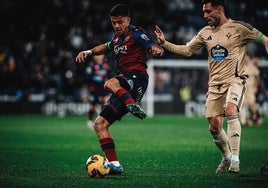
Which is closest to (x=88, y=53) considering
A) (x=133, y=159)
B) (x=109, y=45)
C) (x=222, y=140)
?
(x=109, y=45)

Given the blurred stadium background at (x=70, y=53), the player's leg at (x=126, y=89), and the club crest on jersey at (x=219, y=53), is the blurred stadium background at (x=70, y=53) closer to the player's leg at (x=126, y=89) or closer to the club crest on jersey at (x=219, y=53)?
the club crest on jersey at (x=219, y=53)

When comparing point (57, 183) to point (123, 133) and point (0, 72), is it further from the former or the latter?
point (0, 72)

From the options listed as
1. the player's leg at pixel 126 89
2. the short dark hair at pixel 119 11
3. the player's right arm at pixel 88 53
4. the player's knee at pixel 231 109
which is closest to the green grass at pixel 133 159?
the player's knee at pixel 231 109

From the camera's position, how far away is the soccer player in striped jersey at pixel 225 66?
904 cm

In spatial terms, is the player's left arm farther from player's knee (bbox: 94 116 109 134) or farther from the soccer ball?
the soccer ball

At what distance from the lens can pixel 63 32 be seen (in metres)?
32.5

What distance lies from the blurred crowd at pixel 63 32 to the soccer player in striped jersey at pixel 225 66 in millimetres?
22080

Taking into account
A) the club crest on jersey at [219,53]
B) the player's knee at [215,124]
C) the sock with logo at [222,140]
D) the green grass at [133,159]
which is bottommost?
the green grass at [133,159]

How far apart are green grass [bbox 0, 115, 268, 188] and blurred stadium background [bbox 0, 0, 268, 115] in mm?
11761

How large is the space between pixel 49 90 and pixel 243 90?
2276cm

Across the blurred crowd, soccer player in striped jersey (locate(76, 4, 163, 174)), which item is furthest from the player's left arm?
the blurred crowd

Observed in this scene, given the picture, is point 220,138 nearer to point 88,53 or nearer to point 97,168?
point 97,168

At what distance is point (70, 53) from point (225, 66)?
23.5 m

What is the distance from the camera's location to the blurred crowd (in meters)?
31.2
